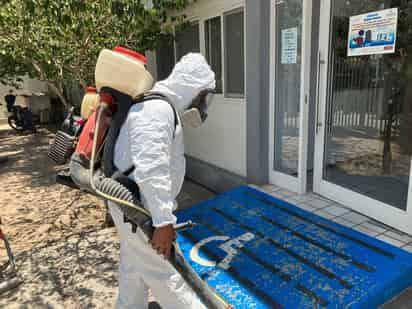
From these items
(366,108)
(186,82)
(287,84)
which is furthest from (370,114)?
(186,82)

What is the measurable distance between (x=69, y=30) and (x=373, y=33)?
9.78ft

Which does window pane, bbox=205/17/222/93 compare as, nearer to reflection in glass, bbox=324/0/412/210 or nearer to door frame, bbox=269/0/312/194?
door frame, bbox=269/0/312/194

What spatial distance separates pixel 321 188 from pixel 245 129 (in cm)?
117

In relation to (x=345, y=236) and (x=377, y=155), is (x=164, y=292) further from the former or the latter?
A: (x=377, y=155)

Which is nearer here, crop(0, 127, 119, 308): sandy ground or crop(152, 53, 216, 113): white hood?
crop(152, 53, 216, 113): white hood

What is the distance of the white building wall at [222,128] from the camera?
409cm

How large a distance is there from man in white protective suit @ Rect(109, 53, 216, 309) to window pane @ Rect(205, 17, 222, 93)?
273 centimetres

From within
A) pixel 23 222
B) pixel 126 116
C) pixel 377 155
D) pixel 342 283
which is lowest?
pixel 23 222

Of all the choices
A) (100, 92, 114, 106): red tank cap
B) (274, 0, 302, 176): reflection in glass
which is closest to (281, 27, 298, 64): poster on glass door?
(274, 0, 302, 176): reflection in glass

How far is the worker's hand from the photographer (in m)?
1.51

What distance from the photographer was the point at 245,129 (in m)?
4.00

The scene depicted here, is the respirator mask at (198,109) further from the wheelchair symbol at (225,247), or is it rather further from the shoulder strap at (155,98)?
the wheelchair symbol at (225,247)

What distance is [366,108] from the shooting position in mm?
2875

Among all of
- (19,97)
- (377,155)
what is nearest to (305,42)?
(377,155)
